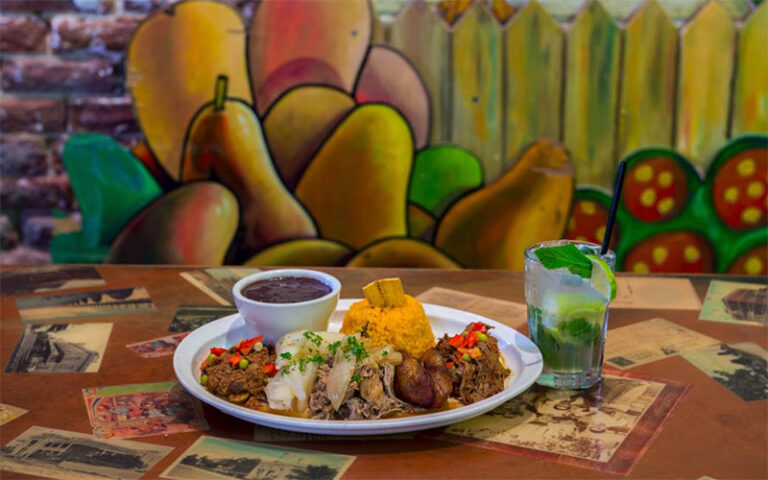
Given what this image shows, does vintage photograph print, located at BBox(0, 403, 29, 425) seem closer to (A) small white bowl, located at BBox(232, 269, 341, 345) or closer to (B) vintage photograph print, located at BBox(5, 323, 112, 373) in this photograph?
(B) vintage photograph print, located at BBox(5, 323, 112, 373)

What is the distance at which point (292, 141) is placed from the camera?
2.85 m

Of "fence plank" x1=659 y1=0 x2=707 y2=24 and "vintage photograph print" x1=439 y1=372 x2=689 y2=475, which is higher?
"fence plank" x1=659 y1=0 x2=707 y2=24

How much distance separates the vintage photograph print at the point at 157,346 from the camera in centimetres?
124

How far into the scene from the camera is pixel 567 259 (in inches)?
43.7

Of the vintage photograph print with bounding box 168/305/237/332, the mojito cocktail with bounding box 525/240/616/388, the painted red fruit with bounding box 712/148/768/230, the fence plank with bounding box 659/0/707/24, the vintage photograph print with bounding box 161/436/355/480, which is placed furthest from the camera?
the painted red fruit with bounding box 712/148/768/230

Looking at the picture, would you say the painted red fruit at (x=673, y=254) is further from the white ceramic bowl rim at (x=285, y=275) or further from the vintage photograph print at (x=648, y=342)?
the white ceramic bowl rim at (x=285, y=275)

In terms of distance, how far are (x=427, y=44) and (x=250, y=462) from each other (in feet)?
6.84

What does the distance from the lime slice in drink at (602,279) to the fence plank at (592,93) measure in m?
1.78

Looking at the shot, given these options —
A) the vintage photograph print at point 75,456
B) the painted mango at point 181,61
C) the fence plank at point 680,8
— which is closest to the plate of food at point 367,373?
the vintage photograph print at point 75,456

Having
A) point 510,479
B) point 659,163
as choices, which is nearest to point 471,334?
point 510,479

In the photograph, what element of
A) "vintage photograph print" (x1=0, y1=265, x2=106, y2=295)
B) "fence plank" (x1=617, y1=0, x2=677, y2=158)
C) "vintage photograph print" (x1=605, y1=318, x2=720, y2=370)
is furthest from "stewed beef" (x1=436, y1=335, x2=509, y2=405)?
"fence plank" (x1=617, y1=0, x2=677, y2=158)

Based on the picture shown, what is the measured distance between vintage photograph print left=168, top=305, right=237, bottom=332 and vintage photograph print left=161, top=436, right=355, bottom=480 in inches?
16.0

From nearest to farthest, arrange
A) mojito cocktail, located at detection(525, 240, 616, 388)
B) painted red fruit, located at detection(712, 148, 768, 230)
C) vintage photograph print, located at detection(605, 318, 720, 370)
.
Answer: mojito cocktail, located at detection(525, 240, 616, 388), vintage photograph print, located at detection(605, 318, 720, 370), painted red fruit, located at detection(712, 148, 768, 230)

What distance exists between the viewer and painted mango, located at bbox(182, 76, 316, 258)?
9.33 feet
